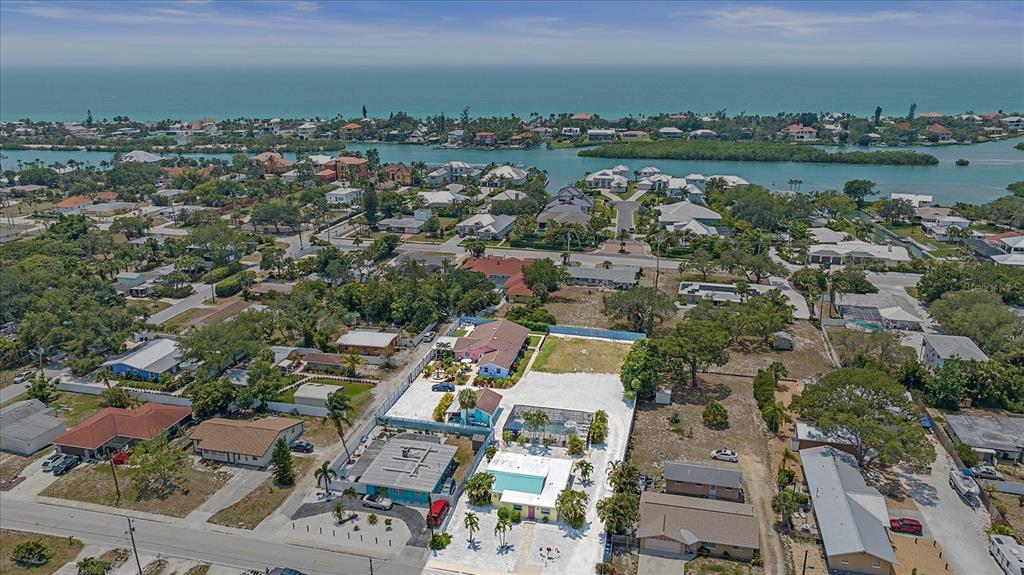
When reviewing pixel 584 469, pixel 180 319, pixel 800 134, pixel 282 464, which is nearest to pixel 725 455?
pixel 584 469

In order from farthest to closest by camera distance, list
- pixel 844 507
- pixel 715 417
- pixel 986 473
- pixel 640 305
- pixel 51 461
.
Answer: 1. pixel 640 305
2. pixel 715 417
3. pixel 51 461
4. pixel 986 473
5. pixel 844 507

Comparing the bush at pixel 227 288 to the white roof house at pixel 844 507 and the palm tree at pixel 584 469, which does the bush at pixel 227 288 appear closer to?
the palm tree at pixel 584 469

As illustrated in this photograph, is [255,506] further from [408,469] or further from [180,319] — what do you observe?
[180,319]

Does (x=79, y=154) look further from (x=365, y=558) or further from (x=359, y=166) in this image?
(x=365, y=558)

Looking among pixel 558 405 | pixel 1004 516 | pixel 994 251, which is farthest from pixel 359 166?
pixel 1004 516

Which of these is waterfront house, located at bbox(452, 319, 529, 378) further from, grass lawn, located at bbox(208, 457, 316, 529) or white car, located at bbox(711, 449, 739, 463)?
white car, located at bbox(711, 449, 739, 463)

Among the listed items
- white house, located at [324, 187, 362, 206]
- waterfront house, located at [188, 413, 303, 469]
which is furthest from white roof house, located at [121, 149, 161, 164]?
waterfront house, located at [188, 413, 303, 469]
